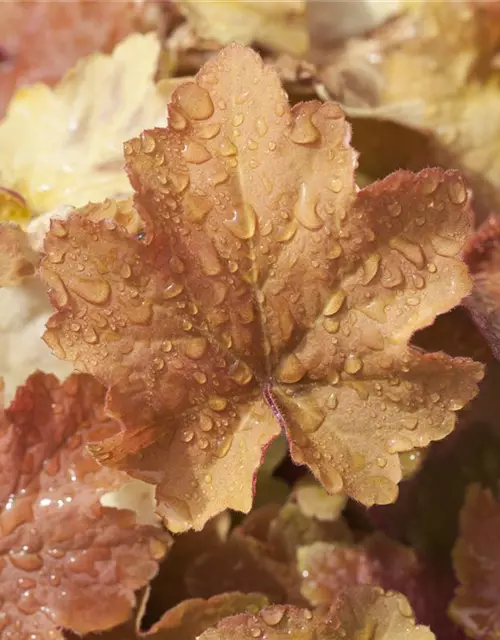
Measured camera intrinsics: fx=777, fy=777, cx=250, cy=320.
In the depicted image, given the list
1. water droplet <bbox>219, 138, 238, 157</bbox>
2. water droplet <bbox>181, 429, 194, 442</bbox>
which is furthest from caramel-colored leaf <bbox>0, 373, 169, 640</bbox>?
water droplet <bbox>219, 138, 238, 157</bbox>

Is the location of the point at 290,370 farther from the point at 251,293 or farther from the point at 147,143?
the point at 147,143

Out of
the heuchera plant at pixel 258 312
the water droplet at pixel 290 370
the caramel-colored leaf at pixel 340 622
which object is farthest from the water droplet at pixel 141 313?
the caramel-colored leaf at pixel 340 622

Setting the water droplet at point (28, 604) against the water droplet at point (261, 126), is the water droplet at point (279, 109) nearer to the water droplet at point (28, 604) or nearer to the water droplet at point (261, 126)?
the water droplet at point (261, 126)

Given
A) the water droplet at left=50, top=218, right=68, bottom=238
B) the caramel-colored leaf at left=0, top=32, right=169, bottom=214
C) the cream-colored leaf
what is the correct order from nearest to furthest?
the water droplet at left=50, top=218, right=68, bottom=238
the caramel-colored leaf at left=0, top=32, right=169, bottom=214
the cream-colored leaf

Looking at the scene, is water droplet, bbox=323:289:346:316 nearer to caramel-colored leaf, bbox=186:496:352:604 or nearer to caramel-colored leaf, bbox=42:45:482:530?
caramel-colored leaf, bbox=42:45:482:530

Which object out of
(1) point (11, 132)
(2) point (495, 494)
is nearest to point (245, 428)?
(2) point (495, 494)

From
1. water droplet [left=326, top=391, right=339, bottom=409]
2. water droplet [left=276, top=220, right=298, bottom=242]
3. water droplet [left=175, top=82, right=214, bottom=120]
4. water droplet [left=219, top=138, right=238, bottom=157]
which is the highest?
water droplet [left=175, top=82, right=214, bottom=120]

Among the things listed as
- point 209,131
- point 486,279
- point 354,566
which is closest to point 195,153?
point 209,131
